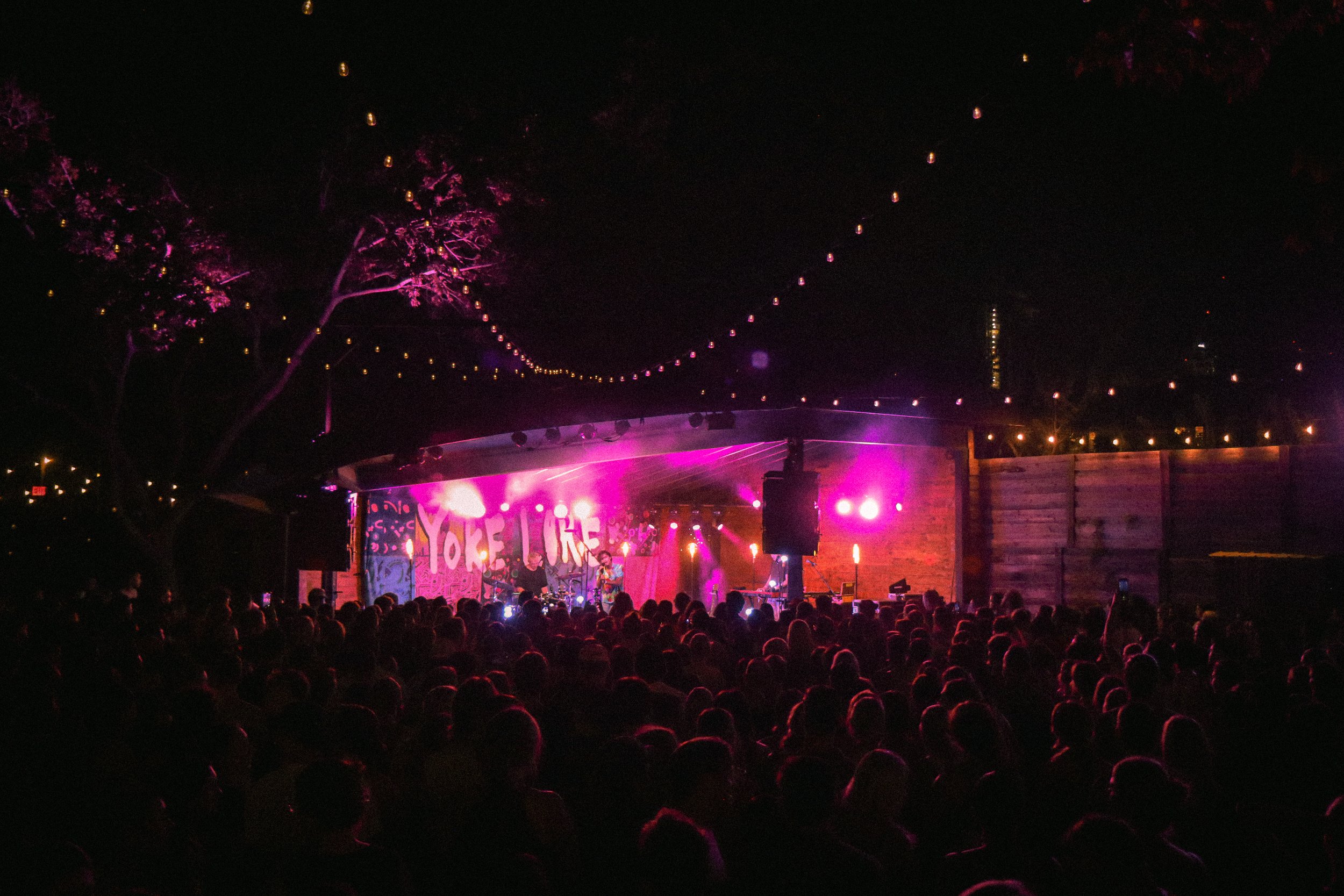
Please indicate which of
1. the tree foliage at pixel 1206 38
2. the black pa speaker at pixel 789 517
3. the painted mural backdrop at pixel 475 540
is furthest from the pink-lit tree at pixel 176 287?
the tree foliage at pixel 1206 38

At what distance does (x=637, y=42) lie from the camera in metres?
19.1

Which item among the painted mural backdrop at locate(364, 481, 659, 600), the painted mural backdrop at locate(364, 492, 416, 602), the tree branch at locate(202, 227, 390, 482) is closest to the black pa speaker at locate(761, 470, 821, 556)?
the painted mural backdrop at locate(364, 481, 659, 600)

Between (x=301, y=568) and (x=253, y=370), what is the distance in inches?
195

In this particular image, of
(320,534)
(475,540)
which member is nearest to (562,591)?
(475,540)

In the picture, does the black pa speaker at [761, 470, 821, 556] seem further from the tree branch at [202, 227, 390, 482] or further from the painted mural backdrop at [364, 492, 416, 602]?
the painted mural backdrop at [364, 492, 416, 602]

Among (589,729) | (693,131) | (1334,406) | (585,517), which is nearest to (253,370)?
(585,517)

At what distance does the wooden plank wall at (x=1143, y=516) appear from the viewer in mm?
11062

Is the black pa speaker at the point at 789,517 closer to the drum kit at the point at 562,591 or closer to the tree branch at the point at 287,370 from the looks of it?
the drum kit at the point at 562,591

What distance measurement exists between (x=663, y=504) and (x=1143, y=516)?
937 centimetres

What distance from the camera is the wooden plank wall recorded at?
11062 mm

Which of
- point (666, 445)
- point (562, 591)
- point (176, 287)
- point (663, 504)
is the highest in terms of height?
point (176, 287)

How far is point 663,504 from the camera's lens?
63.2 ft

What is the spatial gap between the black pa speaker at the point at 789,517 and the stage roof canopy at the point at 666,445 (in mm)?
959

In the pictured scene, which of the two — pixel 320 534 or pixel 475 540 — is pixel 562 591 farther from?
pixel 320 534
